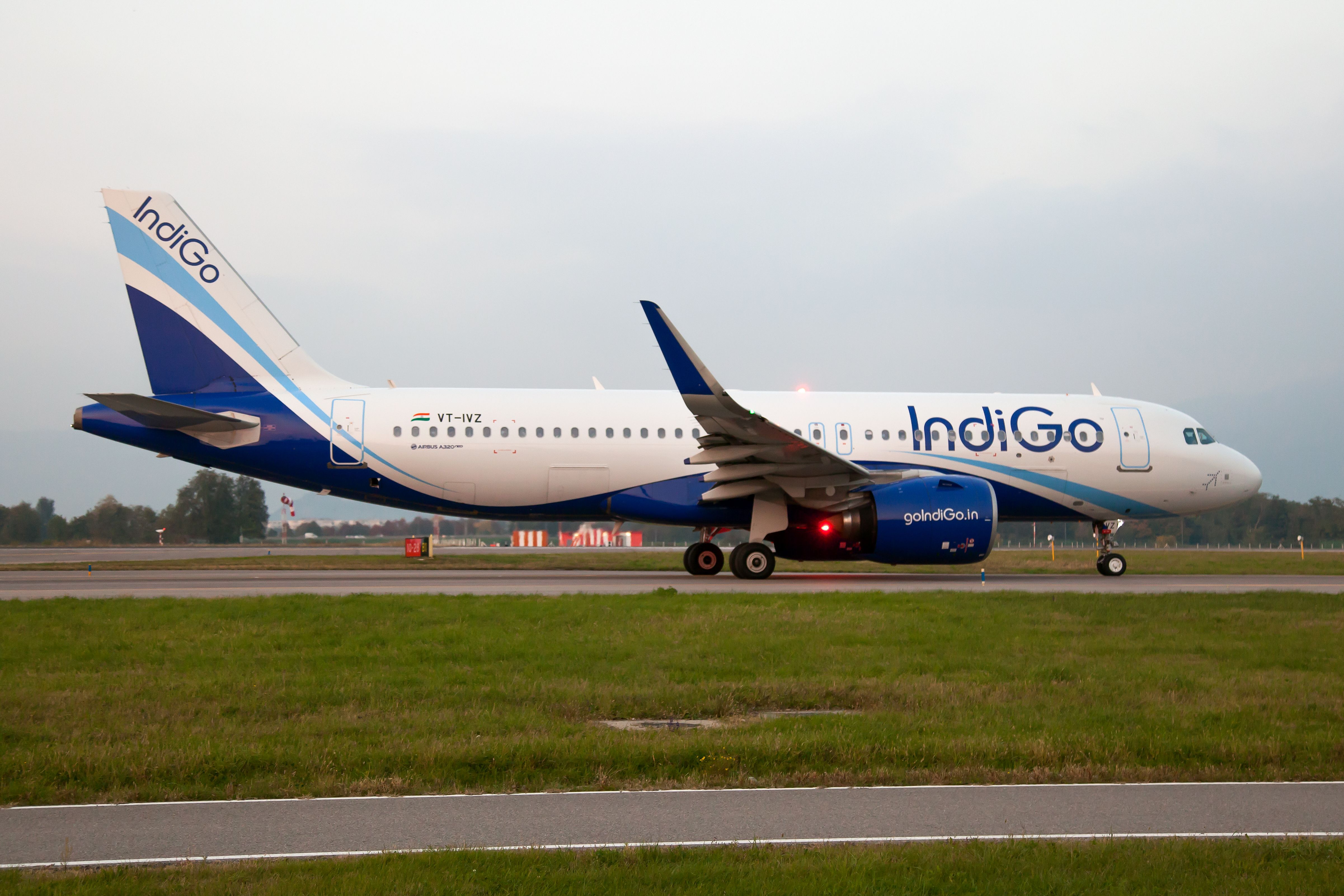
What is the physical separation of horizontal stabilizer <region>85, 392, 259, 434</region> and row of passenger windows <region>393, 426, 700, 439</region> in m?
3.04

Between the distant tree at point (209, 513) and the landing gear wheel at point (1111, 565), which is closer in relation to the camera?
the landing gear wheel at point (1111, 565)

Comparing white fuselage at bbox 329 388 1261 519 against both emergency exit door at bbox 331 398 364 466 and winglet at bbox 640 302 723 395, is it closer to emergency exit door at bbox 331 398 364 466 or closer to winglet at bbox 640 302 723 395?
emergency exit door at bbox 331 398 364 466

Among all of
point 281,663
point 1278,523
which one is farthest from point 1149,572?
point 1278,523

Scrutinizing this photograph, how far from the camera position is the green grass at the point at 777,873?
399 cm

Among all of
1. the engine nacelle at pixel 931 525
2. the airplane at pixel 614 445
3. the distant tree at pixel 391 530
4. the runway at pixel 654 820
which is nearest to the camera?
the runway at pixel 654 820

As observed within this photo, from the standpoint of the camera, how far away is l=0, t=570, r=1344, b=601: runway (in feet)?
53.7

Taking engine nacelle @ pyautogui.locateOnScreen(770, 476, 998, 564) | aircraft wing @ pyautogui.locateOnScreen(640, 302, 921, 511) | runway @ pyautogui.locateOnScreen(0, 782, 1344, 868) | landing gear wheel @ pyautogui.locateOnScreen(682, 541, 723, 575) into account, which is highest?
aircraft wing @ pyautogui.locateOnScreen(640, 302, 921, 511)

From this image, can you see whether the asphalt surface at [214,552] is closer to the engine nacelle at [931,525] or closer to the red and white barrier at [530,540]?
the red and white barrier at [530,540]

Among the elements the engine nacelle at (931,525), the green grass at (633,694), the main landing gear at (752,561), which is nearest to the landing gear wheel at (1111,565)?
the engine nacelle at (931,525)

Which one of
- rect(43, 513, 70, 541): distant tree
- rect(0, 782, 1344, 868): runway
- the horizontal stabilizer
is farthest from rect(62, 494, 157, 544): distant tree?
rect(0, 782, 1344, 868): runway

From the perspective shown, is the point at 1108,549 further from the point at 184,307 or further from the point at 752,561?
the point at 184,307

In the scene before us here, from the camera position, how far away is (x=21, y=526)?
6412cm

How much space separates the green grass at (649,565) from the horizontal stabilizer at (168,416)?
5.16m

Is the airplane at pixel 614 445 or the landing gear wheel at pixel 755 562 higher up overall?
the airplane at pixel 614 445
